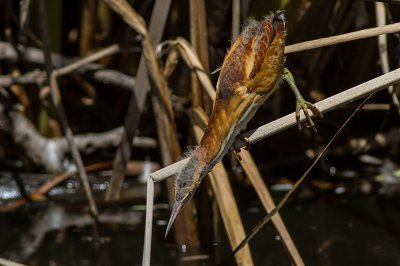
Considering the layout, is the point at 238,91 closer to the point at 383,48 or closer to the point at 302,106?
the point at 302,106

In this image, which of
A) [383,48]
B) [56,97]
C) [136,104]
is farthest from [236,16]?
[56,97]

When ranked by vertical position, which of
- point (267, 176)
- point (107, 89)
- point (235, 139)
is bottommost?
point (235, 139)

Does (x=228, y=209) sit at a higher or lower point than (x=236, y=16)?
lower

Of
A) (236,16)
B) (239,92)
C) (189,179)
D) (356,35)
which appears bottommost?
(189,179)

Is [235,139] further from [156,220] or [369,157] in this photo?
[369,157]

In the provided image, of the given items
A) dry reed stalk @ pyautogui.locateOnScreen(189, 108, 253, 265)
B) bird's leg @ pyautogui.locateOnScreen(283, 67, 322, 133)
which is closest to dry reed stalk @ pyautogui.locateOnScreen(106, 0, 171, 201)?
dry reed stalk @ pyautogui.locateOnScreen(189, 108, 253, 265)

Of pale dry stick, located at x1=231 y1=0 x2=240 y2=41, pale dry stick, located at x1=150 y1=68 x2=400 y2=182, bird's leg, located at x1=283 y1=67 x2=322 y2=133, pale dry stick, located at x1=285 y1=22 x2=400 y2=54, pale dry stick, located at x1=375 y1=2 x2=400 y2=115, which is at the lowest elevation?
pale dry stick, located at x1=150 y1=68 x2=400 y2=182

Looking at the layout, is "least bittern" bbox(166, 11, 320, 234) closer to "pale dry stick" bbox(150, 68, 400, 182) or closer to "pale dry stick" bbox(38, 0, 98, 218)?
"pale dry stick" bbox(150, 68, 400, 182)

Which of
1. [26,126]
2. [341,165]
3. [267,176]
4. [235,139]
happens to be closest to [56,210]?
[26,126]
